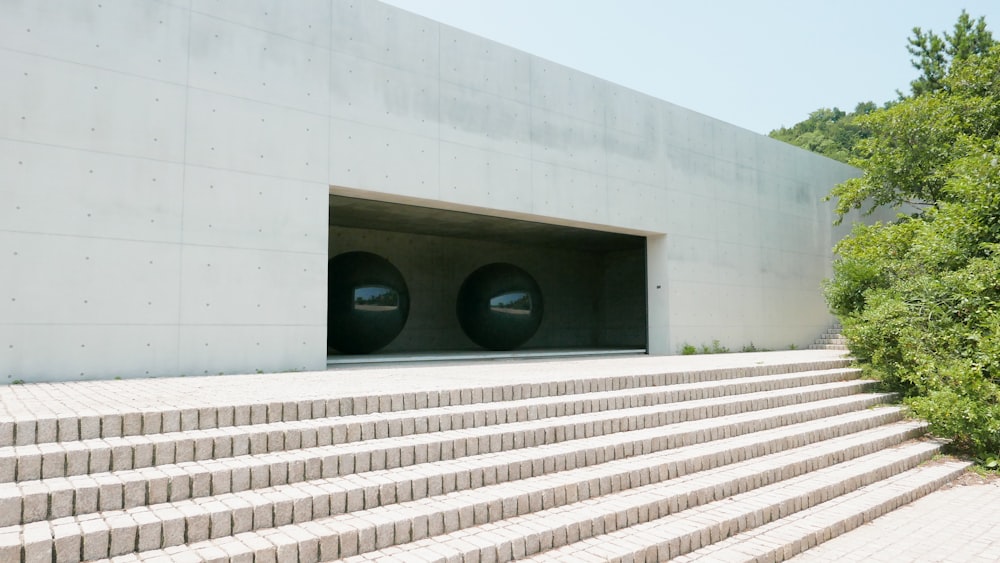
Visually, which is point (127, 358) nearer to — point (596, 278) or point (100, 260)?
point (100, 260)

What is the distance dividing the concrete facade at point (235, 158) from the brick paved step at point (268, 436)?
3.60m

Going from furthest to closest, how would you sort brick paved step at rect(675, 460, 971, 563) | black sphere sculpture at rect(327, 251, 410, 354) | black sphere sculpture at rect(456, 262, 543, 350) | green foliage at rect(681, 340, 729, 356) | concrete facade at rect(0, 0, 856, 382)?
1. black sphere sculpture at rect(456, 262, 543, 350)
2. green foliage at rect(681, 340, 729, 356)
3. black sphere sculpture at rect(327, 251, 410, 354)
4. concrete facade at rect(0, 0, 856, 382)
5. brick paved step at rect(675, 460, 971, 563)

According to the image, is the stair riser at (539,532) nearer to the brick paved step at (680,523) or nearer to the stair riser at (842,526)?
the brick paved step at (680,523)

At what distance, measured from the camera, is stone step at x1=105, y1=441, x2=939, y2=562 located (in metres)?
3.24

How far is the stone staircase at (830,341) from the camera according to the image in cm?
1655

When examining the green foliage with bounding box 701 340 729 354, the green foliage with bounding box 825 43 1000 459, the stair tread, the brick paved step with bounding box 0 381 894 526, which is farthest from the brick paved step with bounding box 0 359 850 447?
the green foliage with bounding box 701 340 729 354

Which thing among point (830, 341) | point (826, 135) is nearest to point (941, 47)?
point (830, 341)

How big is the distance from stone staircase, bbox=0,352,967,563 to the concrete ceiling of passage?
7.39m

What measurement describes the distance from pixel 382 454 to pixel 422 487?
41 centimetres

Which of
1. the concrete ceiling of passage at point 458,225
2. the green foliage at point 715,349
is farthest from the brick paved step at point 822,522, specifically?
the concrete ceiling of passage at point 458,225

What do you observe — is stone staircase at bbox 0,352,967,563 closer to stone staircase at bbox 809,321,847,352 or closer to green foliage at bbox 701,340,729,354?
green foliage at bbox 701,340,729,354

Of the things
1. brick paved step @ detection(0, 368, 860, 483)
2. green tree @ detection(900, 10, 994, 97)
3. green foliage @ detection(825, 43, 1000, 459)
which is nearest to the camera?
brick paved step @ detection(0, 368, 860, 483)

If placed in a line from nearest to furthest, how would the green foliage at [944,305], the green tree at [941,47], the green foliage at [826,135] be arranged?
1. the green foliage at [944,305]
2. the green tree at [941,47]
3. the green foliage at [826,135]

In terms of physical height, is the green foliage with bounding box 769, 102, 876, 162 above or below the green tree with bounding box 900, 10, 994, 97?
above
